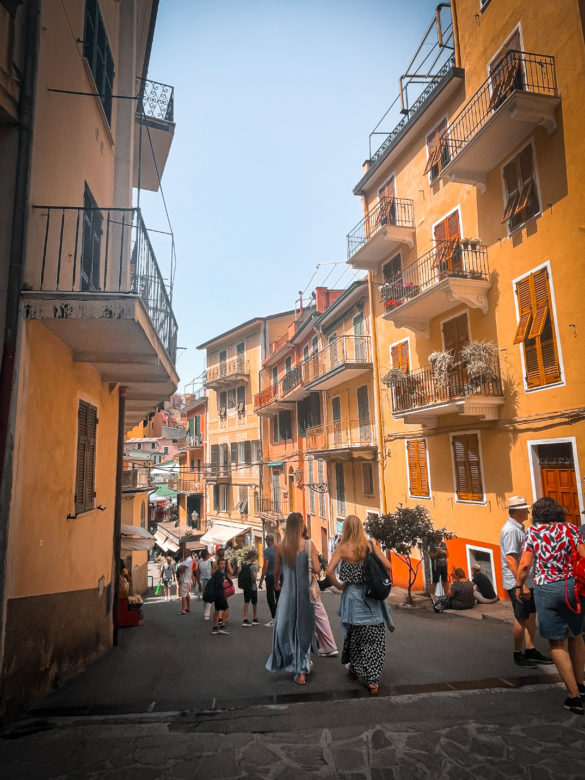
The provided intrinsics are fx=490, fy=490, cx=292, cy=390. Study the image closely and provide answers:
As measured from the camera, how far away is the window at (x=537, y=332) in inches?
407

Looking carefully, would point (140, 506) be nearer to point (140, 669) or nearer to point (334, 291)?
point (334, 291)

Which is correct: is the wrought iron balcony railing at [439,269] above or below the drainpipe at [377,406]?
above

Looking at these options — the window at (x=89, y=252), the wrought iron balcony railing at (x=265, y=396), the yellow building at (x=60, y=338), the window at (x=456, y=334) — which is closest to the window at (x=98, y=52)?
the yellow building at (x=60, y=338)

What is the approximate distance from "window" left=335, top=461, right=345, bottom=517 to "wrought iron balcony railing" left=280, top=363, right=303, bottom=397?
4750 millimetres

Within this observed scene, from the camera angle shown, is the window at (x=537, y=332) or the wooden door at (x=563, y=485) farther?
the window at (x=537, y=332)

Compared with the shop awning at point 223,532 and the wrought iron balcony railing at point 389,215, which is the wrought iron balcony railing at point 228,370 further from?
the wrought iron balcony railing at point 389,215

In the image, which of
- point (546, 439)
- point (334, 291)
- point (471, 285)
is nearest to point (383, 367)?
point (471, 285)

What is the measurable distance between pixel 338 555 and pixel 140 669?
3.37 metres

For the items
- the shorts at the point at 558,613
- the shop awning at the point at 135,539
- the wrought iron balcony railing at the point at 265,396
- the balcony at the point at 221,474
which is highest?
the wrought iron balcony railing at the point at 265,396

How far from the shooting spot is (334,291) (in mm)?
28688

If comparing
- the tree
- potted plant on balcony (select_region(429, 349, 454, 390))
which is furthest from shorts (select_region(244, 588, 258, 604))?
potted plant on balcony (select_region(429, 349, 454, 390))

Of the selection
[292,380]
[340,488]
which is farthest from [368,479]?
[292,380]

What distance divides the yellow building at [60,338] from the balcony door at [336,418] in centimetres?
1351

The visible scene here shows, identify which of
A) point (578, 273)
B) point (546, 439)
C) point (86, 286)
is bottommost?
point (546, 439)
